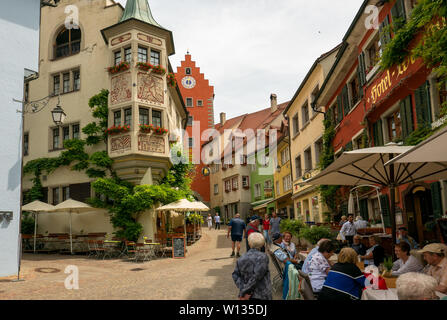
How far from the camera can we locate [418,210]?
11227 mm

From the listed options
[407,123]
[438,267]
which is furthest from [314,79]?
[438,267]

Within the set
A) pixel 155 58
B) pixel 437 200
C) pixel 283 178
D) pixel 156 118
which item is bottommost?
pixel 437 200

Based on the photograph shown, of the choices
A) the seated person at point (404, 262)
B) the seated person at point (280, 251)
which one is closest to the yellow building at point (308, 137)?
the seated person at point (280, 251)

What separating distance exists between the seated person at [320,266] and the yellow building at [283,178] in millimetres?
24946

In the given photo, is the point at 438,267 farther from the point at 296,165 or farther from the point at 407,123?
the point at 296,165

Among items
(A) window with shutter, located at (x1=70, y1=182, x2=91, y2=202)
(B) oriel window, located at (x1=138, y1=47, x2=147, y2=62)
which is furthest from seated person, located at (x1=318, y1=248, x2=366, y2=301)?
(B) oriel window, located at (x1=138, y1=47, x2=147, y2=62)

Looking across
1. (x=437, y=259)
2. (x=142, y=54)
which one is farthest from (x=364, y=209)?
(x=142, y=54)

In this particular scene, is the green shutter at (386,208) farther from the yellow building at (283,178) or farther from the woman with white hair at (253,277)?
the yellow building at (283,178)

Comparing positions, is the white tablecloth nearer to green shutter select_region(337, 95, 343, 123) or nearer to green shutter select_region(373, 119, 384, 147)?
green shutter select_region(373, 119, 384, 147)

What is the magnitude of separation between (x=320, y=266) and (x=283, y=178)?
28052 mm

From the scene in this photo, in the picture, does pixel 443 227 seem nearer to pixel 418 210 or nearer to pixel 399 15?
pixel 418 210

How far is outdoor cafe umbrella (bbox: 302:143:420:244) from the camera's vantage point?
7.52m

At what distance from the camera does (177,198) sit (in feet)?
61.4
